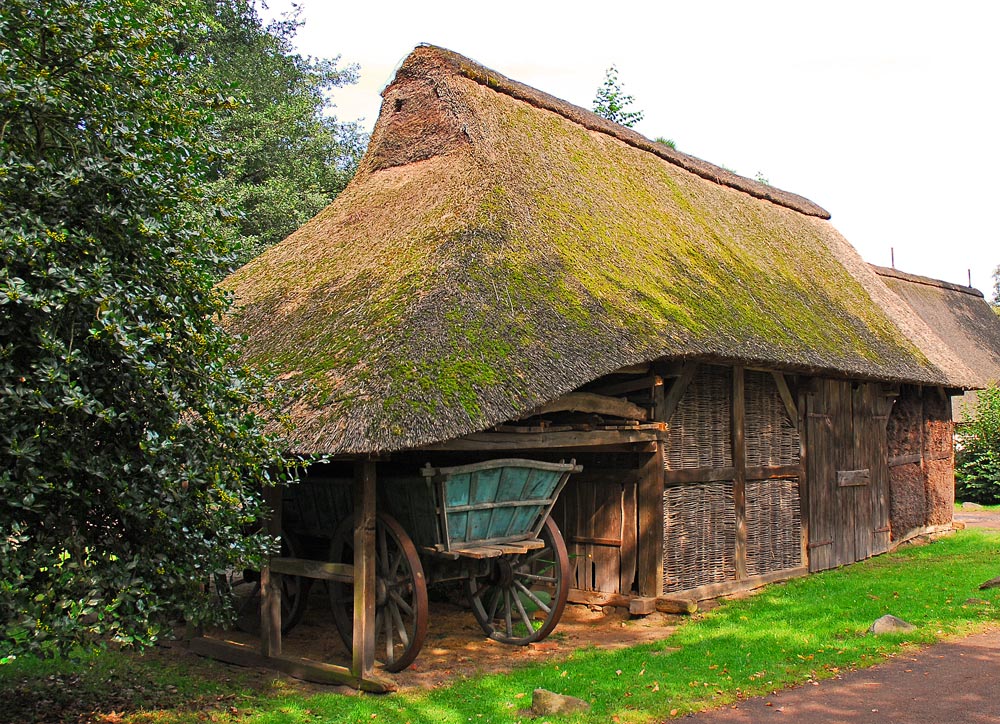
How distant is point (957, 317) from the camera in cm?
2225

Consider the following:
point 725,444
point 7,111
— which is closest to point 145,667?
point 7,111

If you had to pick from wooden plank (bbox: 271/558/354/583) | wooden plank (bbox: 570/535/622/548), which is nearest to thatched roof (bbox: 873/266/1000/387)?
wooden plank (bbox: 570/535/622/548)

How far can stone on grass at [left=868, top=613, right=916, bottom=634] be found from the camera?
27.3 ft

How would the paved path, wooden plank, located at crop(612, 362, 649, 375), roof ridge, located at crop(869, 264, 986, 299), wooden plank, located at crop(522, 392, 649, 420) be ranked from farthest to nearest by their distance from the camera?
1. roof ridge, located at crop(869, 264, 986, 299)
2. wooden plank, located at crop(612, 362, 649, 375)
3. wooden plank, located at crop(522, 392, 649, 420)
4. the paved path

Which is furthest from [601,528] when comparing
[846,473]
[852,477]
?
[852,477]

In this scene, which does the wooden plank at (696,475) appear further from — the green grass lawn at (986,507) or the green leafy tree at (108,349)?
the green grass lawn at (986,507)

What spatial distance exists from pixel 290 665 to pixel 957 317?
19781mm

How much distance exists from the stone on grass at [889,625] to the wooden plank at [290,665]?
4428mm

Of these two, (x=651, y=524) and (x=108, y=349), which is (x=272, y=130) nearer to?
(x=651, y=524)

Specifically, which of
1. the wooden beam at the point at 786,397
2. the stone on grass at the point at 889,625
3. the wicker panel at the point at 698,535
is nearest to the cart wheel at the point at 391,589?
the wicker panel at the point at 698,535

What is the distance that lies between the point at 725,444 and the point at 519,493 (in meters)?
3.79

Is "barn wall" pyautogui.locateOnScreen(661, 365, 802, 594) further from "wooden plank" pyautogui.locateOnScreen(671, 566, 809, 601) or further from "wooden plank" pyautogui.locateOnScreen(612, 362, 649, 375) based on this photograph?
"wooden plank" pyautogui.locateOnScreen(612, 362, 649, 375)

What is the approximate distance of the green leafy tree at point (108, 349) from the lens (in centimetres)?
470

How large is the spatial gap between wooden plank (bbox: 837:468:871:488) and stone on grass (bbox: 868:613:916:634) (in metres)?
4.40
